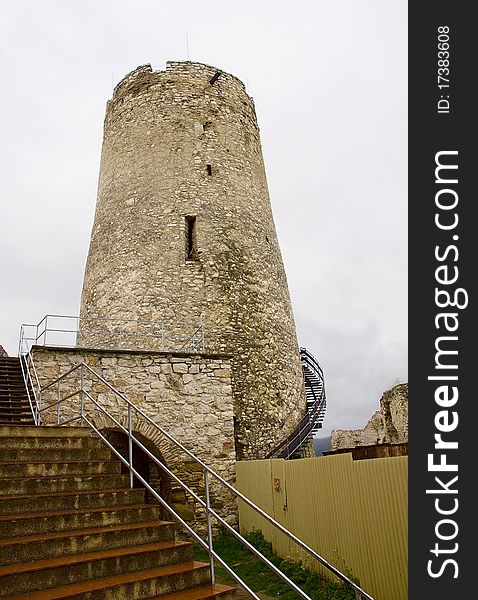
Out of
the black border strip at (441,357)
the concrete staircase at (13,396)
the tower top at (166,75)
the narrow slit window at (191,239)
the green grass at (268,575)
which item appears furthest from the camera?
the tower top at (166,75)

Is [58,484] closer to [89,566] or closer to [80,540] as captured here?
[80,540]

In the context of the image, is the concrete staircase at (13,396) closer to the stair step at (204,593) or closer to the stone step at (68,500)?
the stone step at (68,500)

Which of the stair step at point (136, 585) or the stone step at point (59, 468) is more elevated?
the stone step at point (59, 468)

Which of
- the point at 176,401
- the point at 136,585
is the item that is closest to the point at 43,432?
the point at 136,585

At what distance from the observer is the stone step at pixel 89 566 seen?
15.3 feet

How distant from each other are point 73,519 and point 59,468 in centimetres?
90

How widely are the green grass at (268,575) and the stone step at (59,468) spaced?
3.13 meters

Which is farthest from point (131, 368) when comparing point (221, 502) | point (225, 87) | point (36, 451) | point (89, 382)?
point (225, 87)

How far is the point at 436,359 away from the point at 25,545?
3.87 metres

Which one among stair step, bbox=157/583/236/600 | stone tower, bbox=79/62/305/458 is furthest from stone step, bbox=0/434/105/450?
stone tower, bbox=79/62/305/458

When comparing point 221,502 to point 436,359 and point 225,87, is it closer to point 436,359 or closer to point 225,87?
point 436,359

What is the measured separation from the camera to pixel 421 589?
4391mm

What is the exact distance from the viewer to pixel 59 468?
20.9 feet

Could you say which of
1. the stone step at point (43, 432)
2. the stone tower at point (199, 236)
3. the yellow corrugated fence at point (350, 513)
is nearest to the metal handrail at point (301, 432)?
the stone tower at point (199, 236)
